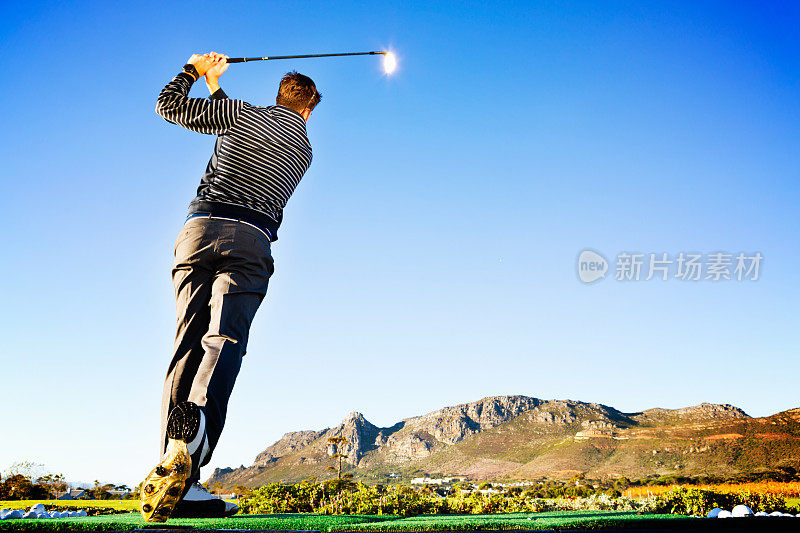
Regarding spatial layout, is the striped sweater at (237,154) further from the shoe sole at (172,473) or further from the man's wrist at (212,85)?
the shoe sole at (172,473)

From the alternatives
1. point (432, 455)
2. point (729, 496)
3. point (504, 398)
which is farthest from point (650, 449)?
point (729, 496)

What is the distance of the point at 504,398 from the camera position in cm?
17675

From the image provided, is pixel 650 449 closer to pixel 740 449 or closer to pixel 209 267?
pixel 740 449

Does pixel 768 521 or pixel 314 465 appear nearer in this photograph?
pixel 768 521

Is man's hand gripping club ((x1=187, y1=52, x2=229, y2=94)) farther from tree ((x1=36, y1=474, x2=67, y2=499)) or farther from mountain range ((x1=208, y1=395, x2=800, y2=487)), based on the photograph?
mountain range ((x1=208, y1=395, x2=800, y2=487))

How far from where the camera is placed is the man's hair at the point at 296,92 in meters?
3.62

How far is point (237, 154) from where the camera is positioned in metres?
3.06

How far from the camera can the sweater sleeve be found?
9.93ft

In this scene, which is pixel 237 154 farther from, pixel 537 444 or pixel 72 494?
pixel 537 444

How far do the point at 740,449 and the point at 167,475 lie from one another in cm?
9981

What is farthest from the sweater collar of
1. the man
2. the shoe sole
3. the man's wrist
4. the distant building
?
the distant building

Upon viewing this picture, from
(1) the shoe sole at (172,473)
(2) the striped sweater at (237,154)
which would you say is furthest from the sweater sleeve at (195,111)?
(1) the shoe sole at (172,473)

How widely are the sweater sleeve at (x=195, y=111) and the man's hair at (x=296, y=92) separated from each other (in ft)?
1.84

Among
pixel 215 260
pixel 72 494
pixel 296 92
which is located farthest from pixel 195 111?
pixel 72 494
